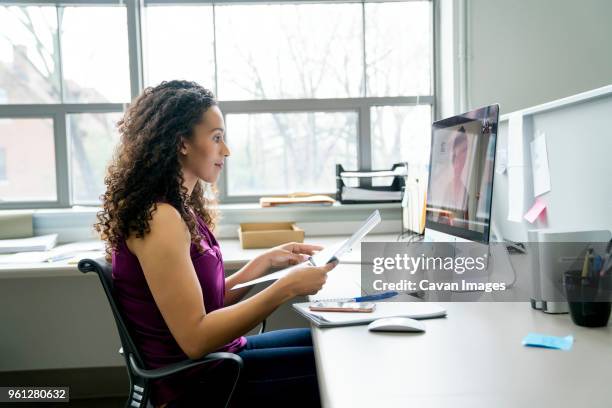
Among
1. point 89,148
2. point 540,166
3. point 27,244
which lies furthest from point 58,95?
point 540,166

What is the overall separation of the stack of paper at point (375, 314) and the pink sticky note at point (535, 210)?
1.54 ft

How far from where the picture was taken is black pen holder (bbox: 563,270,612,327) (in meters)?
1.18

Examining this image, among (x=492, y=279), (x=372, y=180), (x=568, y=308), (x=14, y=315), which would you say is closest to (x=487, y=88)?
(x=372, y=180)

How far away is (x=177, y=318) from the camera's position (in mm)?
1237

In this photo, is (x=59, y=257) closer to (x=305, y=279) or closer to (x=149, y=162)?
(x=149, y=162)

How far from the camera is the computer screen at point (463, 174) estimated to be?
1.44 metres

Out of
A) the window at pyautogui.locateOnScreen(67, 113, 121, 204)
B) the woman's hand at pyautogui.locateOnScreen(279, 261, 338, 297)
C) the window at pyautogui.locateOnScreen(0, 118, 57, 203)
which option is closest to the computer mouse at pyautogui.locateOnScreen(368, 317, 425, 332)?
the woman's hand at pyautogui.locateOnScreen(279, 261, 338, 297)

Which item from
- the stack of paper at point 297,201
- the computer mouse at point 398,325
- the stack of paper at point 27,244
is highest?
the stack of paper at point 297,201

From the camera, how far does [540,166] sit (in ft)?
5.40

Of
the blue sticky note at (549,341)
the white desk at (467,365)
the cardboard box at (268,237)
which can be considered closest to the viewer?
the white desk at (467,365)

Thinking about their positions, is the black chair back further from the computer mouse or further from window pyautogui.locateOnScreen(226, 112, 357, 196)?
window pyautogui.locateOnScreen(226, 112, 357, 196)

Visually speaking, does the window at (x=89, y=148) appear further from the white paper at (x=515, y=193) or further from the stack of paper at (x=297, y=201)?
the white paper at (x=515, y=193)

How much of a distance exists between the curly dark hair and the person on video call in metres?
0.73

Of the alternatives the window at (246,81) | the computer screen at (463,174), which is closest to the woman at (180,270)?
the computer screen at (463,174)
